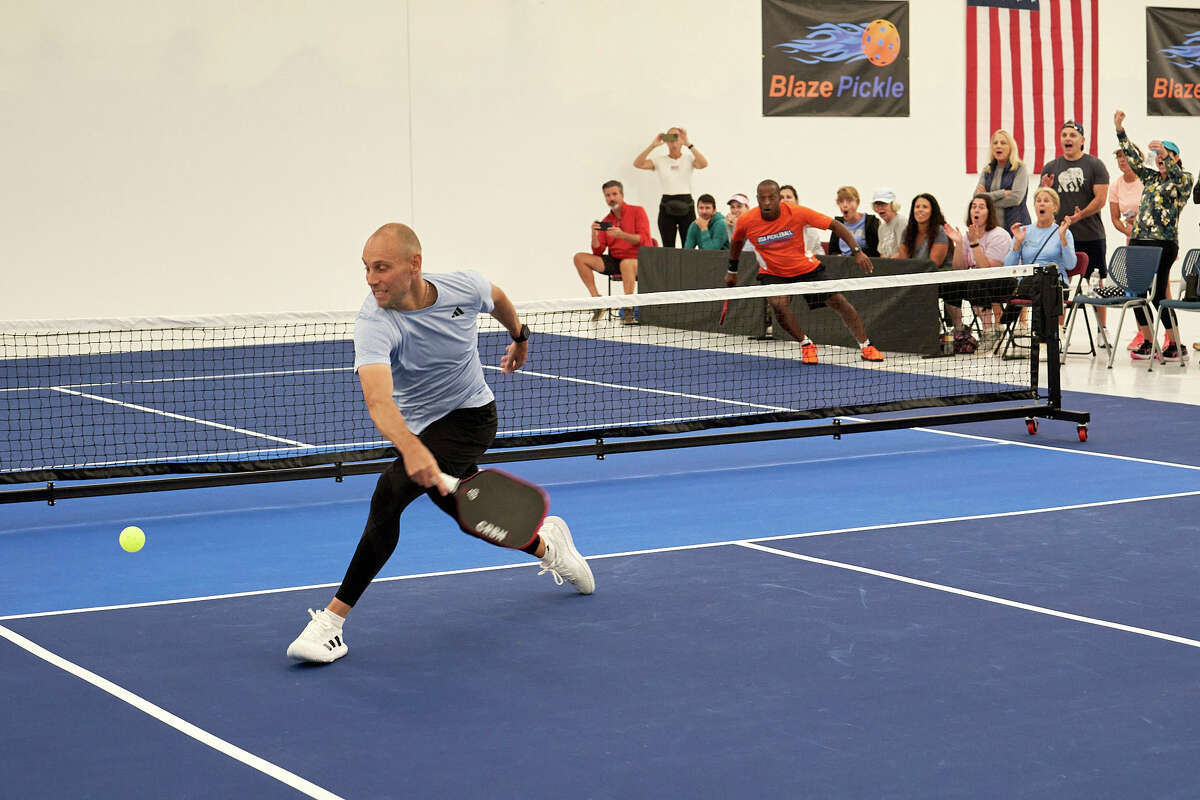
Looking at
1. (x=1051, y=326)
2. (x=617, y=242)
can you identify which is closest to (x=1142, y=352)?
(x=1051, y=326)

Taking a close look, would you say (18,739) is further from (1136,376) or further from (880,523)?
(1136,376)

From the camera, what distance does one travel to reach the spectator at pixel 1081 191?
49.3 feet

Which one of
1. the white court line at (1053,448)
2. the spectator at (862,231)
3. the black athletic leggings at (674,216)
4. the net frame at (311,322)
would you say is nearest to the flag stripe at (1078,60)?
the black athletic leggings at (674,216)

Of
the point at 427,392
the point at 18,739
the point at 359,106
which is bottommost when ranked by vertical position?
the point at 18,739

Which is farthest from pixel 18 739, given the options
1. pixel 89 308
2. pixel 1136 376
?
pixel 89 308

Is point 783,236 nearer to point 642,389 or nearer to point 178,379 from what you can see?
point 642,389

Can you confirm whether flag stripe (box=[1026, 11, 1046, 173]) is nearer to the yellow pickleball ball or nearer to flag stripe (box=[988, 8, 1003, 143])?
flag stripe (box=[988, 8, 1003, 143])

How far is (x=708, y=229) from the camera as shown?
17.6m

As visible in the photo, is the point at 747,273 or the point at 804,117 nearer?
the point at 747,273

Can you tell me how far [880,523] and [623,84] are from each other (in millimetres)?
13478

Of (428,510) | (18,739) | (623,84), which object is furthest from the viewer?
(623,84)

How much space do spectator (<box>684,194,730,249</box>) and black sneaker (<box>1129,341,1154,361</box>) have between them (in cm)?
490

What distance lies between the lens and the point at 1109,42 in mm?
22938

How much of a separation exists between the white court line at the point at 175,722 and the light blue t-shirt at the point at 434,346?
1.29m
